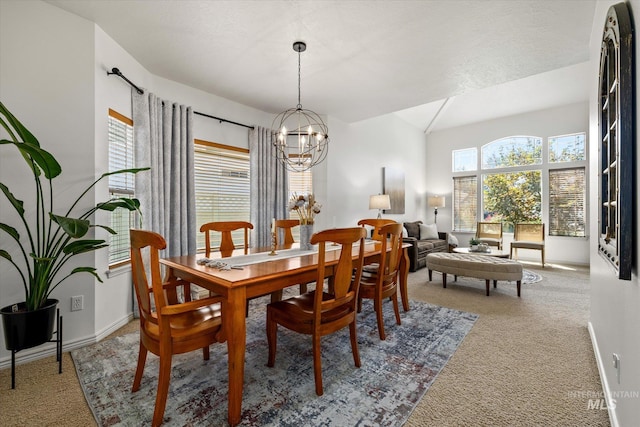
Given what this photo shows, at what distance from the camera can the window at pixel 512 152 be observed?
20.2 feet

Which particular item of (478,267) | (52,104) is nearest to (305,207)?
(52,104)

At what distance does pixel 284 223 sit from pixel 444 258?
8.25 feet

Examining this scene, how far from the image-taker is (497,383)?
1.81 m

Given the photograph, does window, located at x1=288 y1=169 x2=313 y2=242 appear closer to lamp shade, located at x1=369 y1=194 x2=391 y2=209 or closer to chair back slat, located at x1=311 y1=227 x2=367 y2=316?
lamp shade, located at x1=369 y1=194 x2=391 y2=209

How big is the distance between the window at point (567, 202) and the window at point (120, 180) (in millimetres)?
7715

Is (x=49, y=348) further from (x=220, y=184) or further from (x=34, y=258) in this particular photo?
(x=220, y=184)

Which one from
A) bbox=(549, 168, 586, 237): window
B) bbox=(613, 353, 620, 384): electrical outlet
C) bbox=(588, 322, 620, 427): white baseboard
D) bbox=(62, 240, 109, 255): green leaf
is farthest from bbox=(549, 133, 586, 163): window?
bbox=(62, 240, 109, 255): green leaf

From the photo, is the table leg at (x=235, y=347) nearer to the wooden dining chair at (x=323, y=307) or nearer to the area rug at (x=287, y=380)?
the area rug at (x=287, y=380)

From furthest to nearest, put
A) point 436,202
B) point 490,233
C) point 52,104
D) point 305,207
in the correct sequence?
point 436,202, point 490,233, point 305,207, point 52,104

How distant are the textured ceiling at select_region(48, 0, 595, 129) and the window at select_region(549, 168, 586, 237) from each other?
12.4 ft

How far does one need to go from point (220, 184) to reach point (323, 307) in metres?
2.84

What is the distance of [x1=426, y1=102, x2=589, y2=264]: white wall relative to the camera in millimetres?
5613

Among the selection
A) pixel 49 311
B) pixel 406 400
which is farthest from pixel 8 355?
pixel 406 400

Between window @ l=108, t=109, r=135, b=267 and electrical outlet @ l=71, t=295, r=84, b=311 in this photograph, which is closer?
electrical outlet @ l=71, t=295, r=84, b=311
